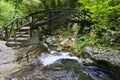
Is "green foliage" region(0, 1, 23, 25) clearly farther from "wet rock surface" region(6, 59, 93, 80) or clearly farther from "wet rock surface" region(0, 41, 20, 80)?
"wet rock surface" region(6, 59, 93, 80)

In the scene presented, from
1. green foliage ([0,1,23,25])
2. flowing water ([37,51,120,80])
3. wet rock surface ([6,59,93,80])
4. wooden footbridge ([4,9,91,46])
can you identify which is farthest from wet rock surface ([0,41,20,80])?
green foliage ([0,1,23,25])

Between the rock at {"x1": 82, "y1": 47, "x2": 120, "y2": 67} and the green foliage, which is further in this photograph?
the green foliage

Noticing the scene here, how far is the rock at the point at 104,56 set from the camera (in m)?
6.80

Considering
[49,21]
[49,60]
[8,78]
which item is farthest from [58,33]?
[8,78]

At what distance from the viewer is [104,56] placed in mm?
7324

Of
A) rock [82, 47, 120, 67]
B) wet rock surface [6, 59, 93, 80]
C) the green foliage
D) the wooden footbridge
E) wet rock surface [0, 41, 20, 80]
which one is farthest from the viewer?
the green foliage

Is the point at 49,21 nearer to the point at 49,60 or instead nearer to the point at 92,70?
the point at 49,60

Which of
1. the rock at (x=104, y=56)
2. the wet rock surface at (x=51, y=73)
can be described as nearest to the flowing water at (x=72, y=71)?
the wet rock surface at (x=51, y=73)

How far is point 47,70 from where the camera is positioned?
7.05 meters

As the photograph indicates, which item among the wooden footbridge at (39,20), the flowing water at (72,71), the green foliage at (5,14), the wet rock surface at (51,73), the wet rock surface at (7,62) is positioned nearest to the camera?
the wet rock surface at (7,62)

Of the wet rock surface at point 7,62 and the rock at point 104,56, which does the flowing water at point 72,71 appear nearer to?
the rock at point 104,56

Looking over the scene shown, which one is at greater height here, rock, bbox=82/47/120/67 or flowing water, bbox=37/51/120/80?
rock, bbox=82/47/120/67

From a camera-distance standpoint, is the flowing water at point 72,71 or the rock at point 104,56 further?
the rock at point 104,56

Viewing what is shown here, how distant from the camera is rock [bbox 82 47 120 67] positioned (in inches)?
268
